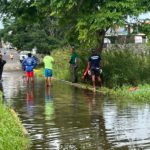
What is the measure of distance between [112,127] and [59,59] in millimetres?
22230

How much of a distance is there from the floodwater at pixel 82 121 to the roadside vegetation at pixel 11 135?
233 mm

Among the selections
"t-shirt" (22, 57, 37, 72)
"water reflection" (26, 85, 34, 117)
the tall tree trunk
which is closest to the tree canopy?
the tall tree trunk

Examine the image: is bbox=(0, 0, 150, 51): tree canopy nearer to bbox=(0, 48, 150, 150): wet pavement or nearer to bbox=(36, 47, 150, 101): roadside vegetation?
bbox=(36, 47, 150, 101): roadside vegetation

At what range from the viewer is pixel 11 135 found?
998 cm

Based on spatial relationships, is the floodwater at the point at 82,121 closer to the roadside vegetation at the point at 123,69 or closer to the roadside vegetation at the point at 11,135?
the roadside vegetation at the point at 11,135

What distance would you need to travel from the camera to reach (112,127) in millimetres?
12070

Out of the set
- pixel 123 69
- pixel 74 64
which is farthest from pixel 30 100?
pixel 74 64

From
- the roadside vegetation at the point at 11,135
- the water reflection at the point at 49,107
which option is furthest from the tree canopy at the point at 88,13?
the roadside vegetation at the point at 11,135

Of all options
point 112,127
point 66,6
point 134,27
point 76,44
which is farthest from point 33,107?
point 76,44

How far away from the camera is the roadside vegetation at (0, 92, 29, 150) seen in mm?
9047

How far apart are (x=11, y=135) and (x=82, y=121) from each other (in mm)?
3355

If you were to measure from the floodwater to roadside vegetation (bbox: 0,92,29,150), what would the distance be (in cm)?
23

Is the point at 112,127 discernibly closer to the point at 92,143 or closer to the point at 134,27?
the point at 92,143

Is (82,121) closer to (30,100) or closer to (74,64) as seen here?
(30,100)
